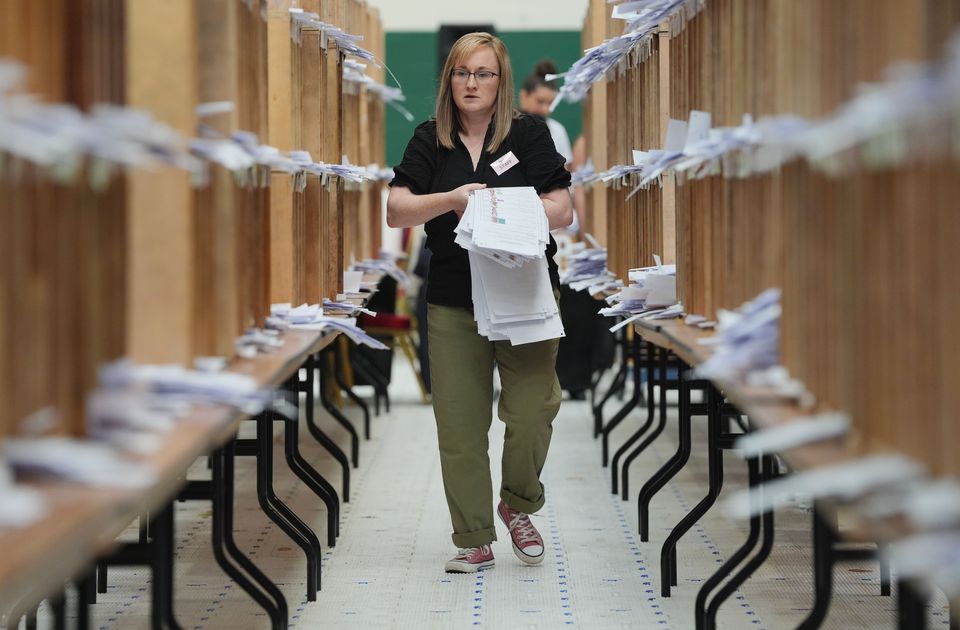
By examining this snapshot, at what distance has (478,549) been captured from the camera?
4.18 m

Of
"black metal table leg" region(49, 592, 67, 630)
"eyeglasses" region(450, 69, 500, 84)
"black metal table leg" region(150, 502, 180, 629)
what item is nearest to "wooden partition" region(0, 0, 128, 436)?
"black metal table leg" region(49, 592, 67, 630)

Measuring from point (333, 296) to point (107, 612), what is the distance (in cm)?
141

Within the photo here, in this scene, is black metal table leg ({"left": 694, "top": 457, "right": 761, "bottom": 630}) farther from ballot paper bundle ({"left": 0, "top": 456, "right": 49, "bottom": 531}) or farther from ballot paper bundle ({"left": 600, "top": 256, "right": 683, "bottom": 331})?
ballot paper bundle ({"left": 0, "top": 456, "right": 49, "bottom": 531})

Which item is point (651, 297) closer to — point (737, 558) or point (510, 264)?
point (510, 264)

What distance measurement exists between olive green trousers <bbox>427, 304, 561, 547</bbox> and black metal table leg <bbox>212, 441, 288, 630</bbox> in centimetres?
87

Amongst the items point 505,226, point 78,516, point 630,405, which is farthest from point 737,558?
point 630,405

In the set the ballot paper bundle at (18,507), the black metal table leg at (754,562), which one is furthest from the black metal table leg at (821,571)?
the ballot paper bundle at (18,507)

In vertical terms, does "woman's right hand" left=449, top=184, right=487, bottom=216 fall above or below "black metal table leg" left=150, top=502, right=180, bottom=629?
above

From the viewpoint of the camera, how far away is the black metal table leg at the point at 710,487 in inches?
145

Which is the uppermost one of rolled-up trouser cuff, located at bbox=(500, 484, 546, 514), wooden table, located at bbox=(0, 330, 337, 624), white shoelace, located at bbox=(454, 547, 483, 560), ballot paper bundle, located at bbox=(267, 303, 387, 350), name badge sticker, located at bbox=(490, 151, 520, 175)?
name badge sticker, located at bbox=(490, 151, 520, 175)

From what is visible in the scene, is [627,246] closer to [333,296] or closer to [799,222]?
[333,296]

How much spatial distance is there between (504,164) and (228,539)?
1487 millimetres

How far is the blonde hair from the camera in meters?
4.09

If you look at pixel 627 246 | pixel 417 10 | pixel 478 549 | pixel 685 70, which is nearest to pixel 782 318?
pixel 685 70
